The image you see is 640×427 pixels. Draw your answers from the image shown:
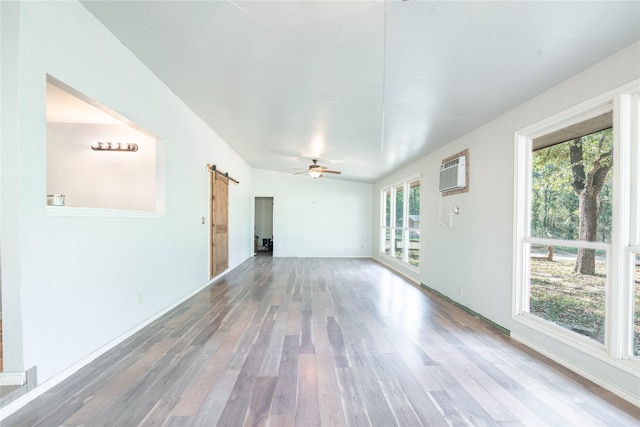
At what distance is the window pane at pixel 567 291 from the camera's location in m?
2.20

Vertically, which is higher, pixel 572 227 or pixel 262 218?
pixel 572 227

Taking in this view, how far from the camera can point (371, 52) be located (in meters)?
2.21

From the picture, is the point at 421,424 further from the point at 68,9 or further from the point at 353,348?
the point at 68,9

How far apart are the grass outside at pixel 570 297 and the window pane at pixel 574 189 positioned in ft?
0.93

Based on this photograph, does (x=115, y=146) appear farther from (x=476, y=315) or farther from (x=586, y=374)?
(x=586, y=374)

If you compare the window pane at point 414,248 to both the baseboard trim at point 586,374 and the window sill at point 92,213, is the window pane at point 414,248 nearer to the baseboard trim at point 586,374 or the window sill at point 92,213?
the baseboard trim at point 586,374

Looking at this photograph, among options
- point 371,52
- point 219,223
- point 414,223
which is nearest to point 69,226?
point 371,52

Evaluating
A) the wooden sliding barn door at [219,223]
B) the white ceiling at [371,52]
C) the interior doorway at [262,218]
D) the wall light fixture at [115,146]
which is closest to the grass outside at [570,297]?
the white ceiling at [371,52]

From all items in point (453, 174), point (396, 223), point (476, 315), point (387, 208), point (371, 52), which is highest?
point (371, 52)

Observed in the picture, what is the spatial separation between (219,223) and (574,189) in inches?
204

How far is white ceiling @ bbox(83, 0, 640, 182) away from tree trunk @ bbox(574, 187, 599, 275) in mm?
1007

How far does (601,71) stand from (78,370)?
178 inches

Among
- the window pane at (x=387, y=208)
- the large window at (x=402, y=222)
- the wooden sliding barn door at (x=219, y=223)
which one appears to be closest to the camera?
the wooden sliding barn door at (x=219, y=223)

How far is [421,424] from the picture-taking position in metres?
1.62
